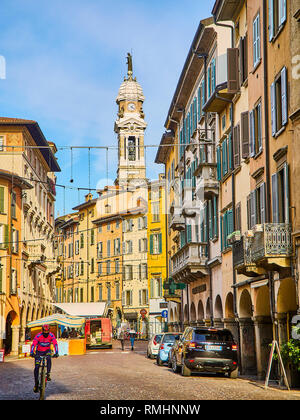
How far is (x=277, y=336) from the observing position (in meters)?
22.0

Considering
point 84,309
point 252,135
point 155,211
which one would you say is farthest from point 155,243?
point 252,135

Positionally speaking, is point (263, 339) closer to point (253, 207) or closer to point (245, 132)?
point (253, 207)

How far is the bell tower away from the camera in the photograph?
110 meters

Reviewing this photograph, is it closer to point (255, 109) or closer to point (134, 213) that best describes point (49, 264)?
point (134, 213)

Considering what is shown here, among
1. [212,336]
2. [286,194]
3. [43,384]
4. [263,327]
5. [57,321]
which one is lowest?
[43,384]

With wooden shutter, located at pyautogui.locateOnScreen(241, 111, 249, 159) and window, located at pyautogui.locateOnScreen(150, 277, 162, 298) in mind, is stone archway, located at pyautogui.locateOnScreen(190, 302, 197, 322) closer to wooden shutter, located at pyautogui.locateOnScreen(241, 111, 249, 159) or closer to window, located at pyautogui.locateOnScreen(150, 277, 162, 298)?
wooden shutter, located at pyautogui.locateOnScreen(241, 111, 249, 159)

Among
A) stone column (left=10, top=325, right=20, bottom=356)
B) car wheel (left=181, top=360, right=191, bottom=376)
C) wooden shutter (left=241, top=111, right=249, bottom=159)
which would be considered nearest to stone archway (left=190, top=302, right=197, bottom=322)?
stone column (left=10, top=325, right=20, bottom=356)

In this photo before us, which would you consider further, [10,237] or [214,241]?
[10,237]

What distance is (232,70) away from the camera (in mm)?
28625

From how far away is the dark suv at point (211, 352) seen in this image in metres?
23.8

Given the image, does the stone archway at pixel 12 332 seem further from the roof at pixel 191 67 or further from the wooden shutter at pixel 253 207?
the wooden shutter at pixel 253 207

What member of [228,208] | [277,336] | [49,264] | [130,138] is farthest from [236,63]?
[130,138]

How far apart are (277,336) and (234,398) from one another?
547 cm

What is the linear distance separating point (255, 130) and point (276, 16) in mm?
Result: 4310
